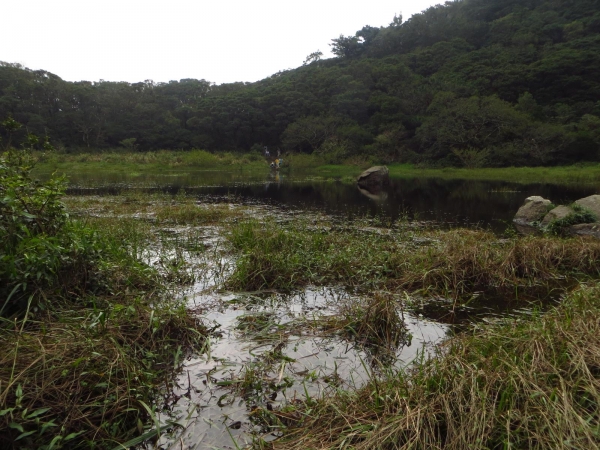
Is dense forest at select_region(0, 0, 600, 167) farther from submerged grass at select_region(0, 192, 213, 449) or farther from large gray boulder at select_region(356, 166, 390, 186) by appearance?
submerged grass at select_region(0, 192, 213, 449)

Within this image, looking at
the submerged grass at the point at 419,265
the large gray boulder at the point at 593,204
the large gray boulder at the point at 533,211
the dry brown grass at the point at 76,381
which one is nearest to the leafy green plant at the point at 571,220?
the large gray boulder at the point at 593,204

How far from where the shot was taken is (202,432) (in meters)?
2.96

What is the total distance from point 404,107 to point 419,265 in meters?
61.7

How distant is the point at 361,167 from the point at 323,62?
7412 cm

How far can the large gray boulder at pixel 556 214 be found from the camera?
11.4 metres

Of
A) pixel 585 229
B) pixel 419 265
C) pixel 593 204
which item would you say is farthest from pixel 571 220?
pixel 419 265

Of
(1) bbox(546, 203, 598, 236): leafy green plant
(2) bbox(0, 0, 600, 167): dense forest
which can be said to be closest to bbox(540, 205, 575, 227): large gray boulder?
(1) bbox(546, 203, 598, 236): leafy green plant

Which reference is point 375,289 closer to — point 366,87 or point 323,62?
point 366,87

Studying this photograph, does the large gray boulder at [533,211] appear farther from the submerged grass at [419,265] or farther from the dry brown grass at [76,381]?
the dry brown grass at [76,381]

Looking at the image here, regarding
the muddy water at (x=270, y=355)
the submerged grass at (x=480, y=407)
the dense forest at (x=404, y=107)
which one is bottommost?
the muddy water at (x=270, y=355)

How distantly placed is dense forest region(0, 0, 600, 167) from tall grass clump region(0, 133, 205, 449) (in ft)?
144

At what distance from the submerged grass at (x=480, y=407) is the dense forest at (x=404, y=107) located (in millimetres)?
43484

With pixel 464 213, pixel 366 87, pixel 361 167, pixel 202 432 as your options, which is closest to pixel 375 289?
pixel 202 432

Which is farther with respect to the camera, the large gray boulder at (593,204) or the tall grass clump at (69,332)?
the large gray boulder at (593,204)
